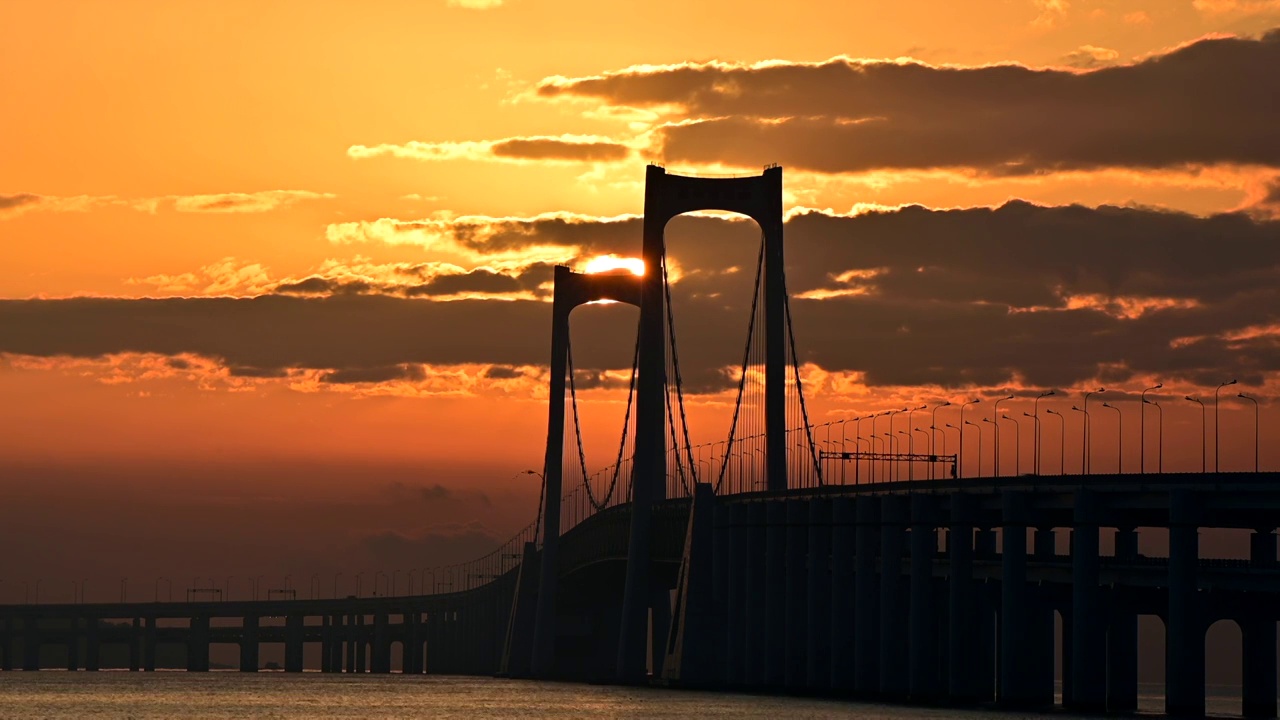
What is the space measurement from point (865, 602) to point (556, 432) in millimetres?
62749

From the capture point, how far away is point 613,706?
107062 mm

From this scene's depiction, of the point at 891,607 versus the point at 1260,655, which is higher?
the point at 891,607

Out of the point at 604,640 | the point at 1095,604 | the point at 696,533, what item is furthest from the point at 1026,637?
the point at 604,640

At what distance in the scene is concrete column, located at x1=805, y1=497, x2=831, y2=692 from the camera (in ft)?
340

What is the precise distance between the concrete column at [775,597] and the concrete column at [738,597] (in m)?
1.90

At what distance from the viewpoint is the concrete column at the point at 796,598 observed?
351 feet

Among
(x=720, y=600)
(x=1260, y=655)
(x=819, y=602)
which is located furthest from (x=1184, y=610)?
(x=720, y=600)

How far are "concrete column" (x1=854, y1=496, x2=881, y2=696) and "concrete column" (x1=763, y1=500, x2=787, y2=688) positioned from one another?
325 inches

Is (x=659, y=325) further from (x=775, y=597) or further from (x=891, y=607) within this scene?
(x=891, y=607)

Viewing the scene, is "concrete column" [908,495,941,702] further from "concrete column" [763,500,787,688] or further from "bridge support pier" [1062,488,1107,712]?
"concrete column" [763,500,787,688]

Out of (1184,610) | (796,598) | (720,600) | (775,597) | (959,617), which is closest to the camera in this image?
(1184,610)

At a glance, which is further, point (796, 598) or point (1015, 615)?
point (796, 598)

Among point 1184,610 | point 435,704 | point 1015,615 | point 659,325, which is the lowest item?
point 435,704

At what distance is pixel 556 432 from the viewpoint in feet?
524
